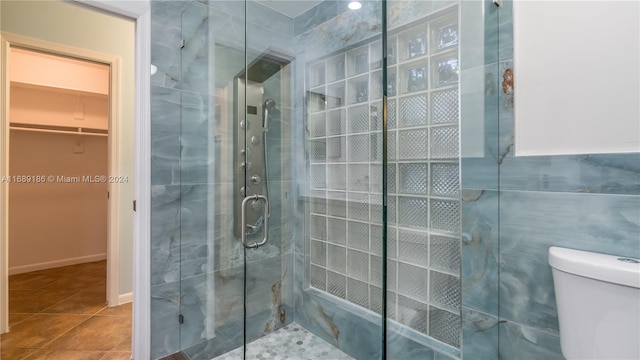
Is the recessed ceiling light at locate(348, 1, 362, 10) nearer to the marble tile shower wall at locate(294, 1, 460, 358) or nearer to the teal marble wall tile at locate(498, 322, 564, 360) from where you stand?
the marble tile shower wall at locate(294, 1, 460, 358)

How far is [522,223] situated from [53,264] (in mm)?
4522

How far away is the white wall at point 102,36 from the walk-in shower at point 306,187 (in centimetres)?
109

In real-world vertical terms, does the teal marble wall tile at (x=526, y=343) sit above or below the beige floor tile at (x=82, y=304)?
above

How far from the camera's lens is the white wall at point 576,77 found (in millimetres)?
986

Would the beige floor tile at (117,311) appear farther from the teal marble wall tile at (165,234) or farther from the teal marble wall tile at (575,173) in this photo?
the teal marble wall tile at (575,173)

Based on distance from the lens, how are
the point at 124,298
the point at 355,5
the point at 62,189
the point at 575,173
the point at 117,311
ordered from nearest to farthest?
the point at 575,173, the point at 355,5, the point at 117,311, the point at 124,298, the point at 62,189

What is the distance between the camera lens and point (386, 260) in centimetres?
140

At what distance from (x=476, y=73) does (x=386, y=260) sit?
37.7 inches

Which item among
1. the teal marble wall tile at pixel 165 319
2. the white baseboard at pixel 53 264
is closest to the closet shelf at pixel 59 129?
the white baseboard at pixel 53 264

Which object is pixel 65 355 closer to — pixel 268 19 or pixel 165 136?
pixel 165 136

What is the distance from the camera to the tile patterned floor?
181 cm

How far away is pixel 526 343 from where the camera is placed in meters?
1.17

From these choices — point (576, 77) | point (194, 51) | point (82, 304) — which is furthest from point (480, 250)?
point (82, 304)

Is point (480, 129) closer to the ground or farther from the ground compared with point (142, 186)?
farther from the ground
